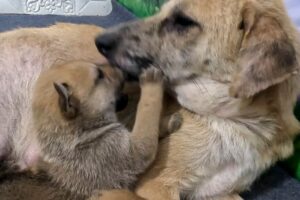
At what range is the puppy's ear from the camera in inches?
59.8

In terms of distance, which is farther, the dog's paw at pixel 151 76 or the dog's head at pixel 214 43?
the dog's paw at pixel 151 76

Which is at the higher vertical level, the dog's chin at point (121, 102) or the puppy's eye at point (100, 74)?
the puppy's eye at point (100, 74)

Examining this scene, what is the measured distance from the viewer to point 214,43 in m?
1.64

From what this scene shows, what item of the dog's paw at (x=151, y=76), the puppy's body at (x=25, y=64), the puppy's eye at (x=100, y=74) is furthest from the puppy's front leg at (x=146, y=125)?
the puppy's body at (x=25, y=64)

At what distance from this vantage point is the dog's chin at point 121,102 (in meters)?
1.69

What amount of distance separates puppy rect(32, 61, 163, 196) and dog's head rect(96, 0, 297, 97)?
0.23 ft

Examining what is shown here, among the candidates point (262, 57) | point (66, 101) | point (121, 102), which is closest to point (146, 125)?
point (121, 102)

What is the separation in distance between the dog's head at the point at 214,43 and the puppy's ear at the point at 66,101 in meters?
0.17

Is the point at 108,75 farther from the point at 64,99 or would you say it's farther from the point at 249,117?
the point at 249,117

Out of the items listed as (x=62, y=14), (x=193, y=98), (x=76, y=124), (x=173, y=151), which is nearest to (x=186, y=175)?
(x=173, y=151)

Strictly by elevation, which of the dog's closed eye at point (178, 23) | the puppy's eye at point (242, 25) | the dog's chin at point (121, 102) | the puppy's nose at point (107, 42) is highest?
the puppy's eye at point (242, 25)

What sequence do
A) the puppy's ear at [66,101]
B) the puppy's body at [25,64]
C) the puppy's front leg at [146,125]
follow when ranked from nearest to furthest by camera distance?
the puppy's ear at [66,101]
the puppy's front leg at [146,125]
the puppy's body at [25,64]

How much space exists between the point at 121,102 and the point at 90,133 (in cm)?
14

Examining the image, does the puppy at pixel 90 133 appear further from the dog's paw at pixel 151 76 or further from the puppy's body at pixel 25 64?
the puppy's body at pixel 25 64
